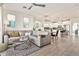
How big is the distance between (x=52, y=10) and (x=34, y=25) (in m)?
0.58

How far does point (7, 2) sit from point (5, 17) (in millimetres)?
386

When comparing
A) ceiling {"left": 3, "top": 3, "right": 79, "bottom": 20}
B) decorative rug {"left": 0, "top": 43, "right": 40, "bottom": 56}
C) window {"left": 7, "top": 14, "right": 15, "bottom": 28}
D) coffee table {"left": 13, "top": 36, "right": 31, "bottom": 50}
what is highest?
ceiling {"left": 3, "top": 3, "right": 79, "bottom": 20}

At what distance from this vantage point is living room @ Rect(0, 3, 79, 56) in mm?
2248

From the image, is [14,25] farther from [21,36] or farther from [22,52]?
[22,52]

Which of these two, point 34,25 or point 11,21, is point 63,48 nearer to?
point 34,25

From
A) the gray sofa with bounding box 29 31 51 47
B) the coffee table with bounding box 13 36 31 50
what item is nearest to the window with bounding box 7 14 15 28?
the coffee table with bounding box 13 36 31 50

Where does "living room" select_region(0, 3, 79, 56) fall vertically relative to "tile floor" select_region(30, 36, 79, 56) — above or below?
above

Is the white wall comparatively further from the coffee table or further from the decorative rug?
the decorative rug

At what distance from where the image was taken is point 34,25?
92.4 inches

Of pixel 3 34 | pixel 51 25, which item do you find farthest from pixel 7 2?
pixel 51 25

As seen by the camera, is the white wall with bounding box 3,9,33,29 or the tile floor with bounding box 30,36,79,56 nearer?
the white wall with bounding box 3,9,33,29

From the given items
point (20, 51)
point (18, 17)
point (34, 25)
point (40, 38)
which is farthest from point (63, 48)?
point (18, 17)

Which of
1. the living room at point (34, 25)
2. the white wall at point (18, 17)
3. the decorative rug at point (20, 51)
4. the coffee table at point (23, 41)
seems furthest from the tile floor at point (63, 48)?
the white wall at point (18, 17)

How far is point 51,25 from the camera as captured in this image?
7.88ft
